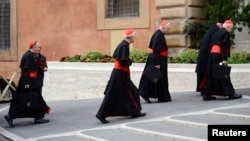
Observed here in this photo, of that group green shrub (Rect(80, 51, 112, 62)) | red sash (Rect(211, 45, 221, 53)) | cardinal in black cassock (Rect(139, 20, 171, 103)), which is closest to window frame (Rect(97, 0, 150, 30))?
green shrub (Rect(80, 51, 112, 62))

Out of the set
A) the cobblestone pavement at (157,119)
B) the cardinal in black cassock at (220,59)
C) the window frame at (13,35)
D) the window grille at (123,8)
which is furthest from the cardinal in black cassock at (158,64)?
the window frame at (13,35)

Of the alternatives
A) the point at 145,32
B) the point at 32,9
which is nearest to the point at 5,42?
the point at 32,9

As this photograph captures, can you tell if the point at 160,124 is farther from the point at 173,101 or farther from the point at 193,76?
the point at 193,76

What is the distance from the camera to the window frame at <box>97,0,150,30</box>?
758 inches

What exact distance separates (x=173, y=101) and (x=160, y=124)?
2.89 metres

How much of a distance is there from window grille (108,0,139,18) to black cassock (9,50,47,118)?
27.6 feet

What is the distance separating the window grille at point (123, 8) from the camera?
19906 mm

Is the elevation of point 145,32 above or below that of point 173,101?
above

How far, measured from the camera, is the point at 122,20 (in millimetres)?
19938

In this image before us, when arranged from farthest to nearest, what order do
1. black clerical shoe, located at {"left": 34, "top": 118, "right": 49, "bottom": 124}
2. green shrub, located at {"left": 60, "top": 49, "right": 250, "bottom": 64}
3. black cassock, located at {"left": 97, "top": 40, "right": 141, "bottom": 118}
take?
green shrub, located at {"left": 60, "top": 49, "right": 250, "bottom": 64}, black clerical shoe, located at {"left": 34, "top": 118, "right": 49, "bottom": 124}, black cassock, located at {"left": 97, "top": 40, "right": 141, "bottom": 118}

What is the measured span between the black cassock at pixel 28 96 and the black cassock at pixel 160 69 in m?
2.47

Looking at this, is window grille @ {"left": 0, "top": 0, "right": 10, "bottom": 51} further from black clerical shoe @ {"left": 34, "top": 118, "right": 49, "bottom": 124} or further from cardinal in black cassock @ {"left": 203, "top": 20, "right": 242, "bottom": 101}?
cardinal in black cassock @ {"left": 203, "top": 20, "right": 242, "bottom": 101}

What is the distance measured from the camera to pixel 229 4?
17.2 m

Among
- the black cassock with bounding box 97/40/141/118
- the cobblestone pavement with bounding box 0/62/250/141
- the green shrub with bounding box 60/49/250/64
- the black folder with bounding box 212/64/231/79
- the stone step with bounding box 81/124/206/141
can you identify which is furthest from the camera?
the green shrub with bounding box 60/49/250/64
